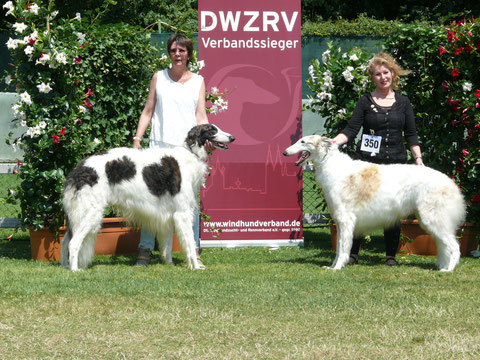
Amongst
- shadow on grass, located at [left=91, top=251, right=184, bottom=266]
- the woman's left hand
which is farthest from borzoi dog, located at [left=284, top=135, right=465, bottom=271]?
shadow on grass, located at [left=91, top=251, right=184, bottom=266]

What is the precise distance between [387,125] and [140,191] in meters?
2.41

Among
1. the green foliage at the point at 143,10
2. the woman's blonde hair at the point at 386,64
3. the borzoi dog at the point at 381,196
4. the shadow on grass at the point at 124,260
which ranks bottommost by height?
the shadow on grass at the point at 124,260

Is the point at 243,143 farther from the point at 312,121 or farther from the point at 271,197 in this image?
the point at 312,121

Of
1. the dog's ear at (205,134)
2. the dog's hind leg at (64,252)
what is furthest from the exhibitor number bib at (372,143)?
the dog's hind leg at (64,252)

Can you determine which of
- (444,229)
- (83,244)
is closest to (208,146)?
(83,244)

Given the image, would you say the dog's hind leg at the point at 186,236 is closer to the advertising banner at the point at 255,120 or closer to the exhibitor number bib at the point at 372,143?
the advertising banner at the point at 255,120

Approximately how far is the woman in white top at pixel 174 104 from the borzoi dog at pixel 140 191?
20 cm

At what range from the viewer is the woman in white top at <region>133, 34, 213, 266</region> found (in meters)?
6.46

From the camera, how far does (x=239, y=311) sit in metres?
4.63

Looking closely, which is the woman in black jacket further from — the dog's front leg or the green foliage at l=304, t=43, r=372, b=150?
the green foliage at l=304, t=43, r=372, b=150

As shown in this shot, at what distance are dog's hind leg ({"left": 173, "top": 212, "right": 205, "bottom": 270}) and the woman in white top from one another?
47 cm

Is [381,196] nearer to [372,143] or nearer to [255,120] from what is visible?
[372,143]

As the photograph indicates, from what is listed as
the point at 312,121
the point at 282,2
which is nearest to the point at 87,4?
the point at 312,121

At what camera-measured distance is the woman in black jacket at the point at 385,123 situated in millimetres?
6488
